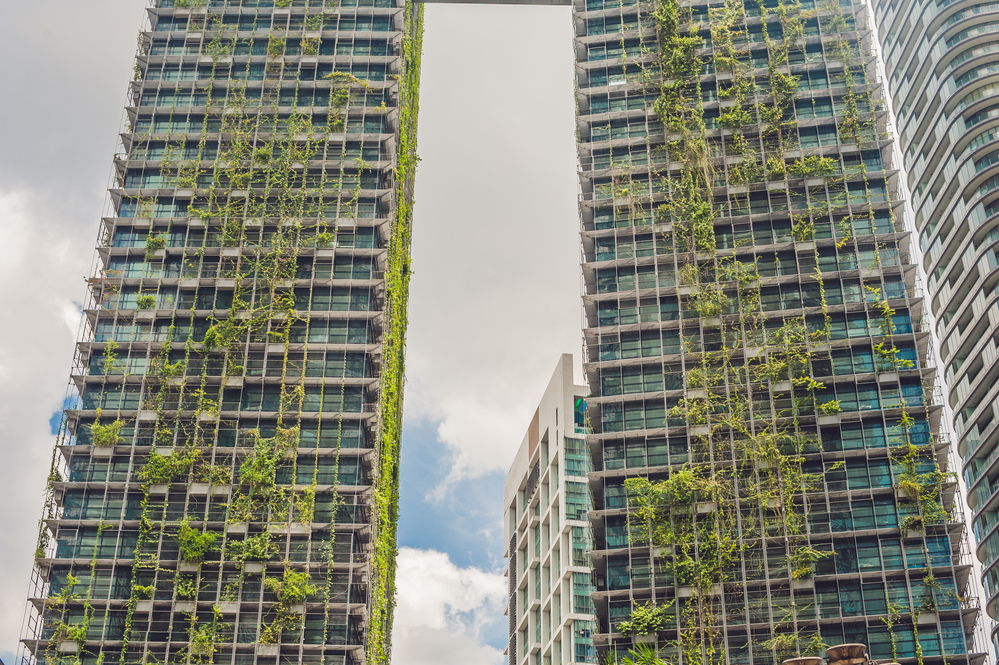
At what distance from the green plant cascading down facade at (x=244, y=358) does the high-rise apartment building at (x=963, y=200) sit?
46144mm

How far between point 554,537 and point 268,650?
29.3 m

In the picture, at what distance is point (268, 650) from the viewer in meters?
64.6

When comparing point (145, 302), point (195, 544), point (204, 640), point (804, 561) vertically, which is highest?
point (145, 302)

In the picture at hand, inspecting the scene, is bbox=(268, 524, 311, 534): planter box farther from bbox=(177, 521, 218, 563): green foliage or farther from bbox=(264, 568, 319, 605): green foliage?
bbox=(177, 521, 218, 563): green foliage

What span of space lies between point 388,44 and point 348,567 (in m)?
42.0

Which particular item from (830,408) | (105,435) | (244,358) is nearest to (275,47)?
(244,358)

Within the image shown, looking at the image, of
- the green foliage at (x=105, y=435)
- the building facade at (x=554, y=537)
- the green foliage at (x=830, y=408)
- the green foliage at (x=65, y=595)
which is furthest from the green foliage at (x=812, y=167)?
the green foliage at (x=65, y=595)

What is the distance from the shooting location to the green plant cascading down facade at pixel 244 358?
2606 inches

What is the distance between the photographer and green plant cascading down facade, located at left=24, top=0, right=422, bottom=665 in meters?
66.2

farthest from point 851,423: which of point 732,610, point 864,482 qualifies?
point 732,610

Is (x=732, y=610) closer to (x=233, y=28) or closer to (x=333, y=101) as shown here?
(x=333, y=101)

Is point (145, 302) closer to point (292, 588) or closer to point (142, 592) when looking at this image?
point (142, 592)

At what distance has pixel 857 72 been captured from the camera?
80188 mm

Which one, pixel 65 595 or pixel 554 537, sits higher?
pixel 554 537
